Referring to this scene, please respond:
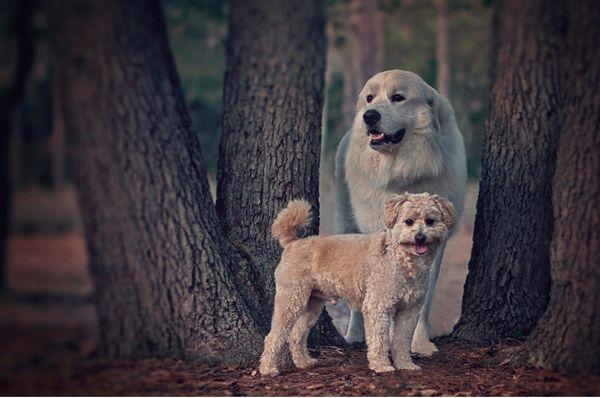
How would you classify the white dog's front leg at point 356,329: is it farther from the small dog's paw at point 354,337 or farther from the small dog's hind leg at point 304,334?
the small dog's hind leg at point 304,334

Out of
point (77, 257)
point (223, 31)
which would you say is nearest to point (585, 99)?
point (77, 257)

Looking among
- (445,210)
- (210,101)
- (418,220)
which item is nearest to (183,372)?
(418,220)

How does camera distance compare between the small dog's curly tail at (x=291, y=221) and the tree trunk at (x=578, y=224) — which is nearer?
the tree trunk at (x=578, y=224)

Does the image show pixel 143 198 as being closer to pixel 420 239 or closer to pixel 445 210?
pixel 420 239

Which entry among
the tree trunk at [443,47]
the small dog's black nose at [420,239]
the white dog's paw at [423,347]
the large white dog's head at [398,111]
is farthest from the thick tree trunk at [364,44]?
the small dog's black nose at [420,239]

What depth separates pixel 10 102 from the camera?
18.1 feet

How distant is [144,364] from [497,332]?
2735mm

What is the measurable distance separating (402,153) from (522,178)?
95 centimetres

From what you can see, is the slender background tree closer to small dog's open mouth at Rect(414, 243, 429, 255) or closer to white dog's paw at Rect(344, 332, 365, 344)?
white dog's paw at Rect(344, 332, 365, 344)

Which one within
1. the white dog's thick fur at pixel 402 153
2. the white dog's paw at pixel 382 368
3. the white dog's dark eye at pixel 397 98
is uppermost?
the white dog's dark eye at pixel 397 98

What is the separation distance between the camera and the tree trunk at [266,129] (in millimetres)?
5383

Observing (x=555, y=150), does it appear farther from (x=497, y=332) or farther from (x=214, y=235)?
(x=214, y=235)

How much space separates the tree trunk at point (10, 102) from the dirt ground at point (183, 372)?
29 centimetres

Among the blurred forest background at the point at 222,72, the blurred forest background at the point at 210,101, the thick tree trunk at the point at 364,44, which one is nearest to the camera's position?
the blurred forest background at the point at 210,101
